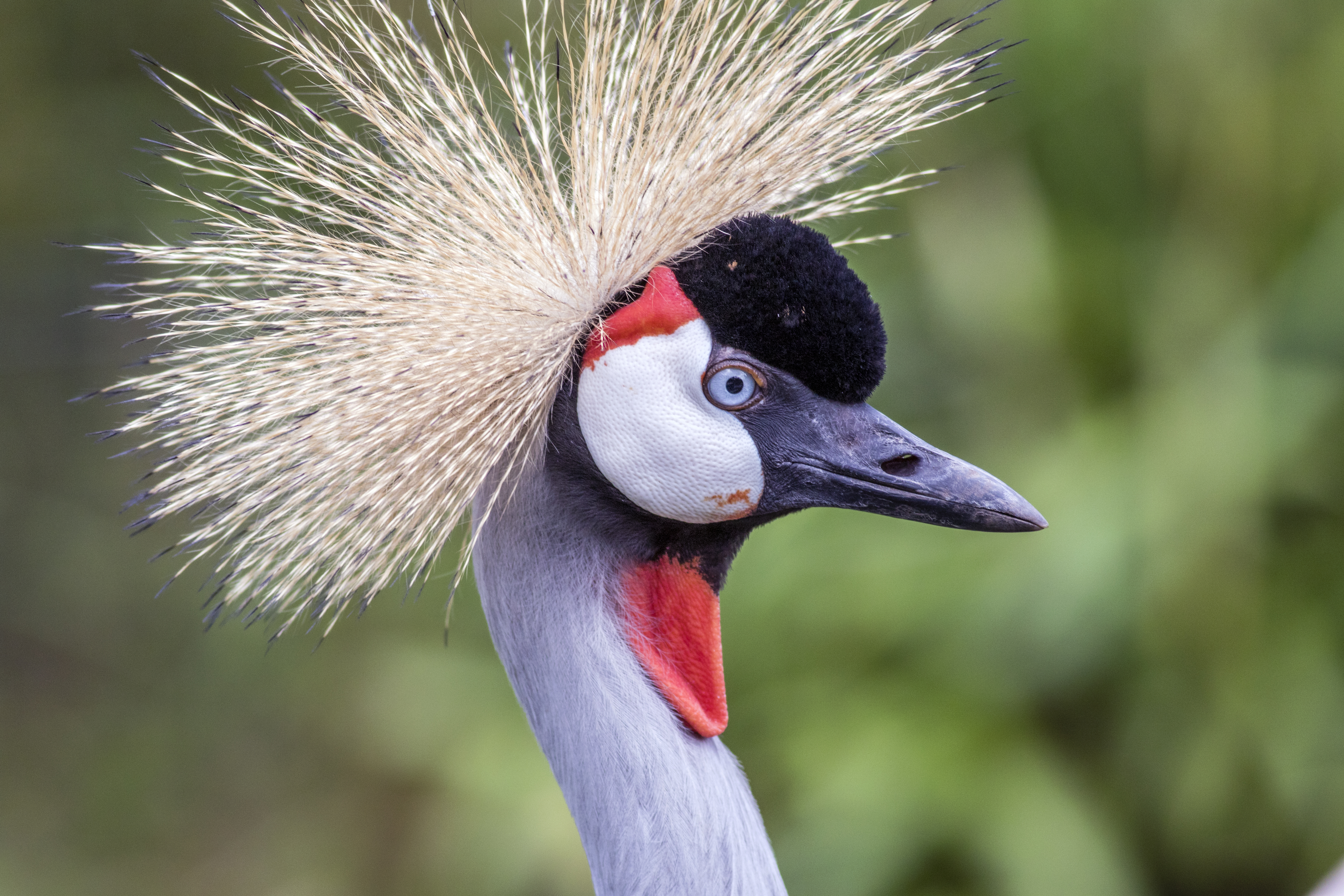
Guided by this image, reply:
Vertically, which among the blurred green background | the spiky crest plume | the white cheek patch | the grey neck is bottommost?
the blurred green background

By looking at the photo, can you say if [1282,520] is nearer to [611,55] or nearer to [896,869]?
[896,869]

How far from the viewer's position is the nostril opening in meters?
0.74

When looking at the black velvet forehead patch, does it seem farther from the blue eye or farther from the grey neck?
the grey neck

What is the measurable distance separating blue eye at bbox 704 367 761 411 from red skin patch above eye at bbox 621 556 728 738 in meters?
0.13

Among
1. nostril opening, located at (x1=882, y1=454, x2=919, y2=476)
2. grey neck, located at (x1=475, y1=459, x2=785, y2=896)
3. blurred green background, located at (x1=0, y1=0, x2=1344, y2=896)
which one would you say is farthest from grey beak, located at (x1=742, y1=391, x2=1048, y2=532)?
blurred green background, located at (x1=0, y1=0, x2=1344, y2=896)

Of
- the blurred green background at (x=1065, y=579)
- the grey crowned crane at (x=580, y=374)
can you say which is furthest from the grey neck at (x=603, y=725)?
the blurred green background at (x=1065, y=579)

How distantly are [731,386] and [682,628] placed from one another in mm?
184

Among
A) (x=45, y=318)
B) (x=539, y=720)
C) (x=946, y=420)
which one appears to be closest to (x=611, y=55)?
(x=539, y=720)

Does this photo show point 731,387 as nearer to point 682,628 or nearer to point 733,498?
point 733,498

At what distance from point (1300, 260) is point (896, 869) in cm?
103

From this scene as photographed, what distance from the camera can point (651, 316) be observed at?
734 mm

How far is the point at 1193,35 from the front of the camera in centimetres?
161

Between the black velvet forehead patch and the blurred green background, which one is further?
the blurred green background

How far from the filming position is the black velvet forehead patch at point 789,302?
70 cm
